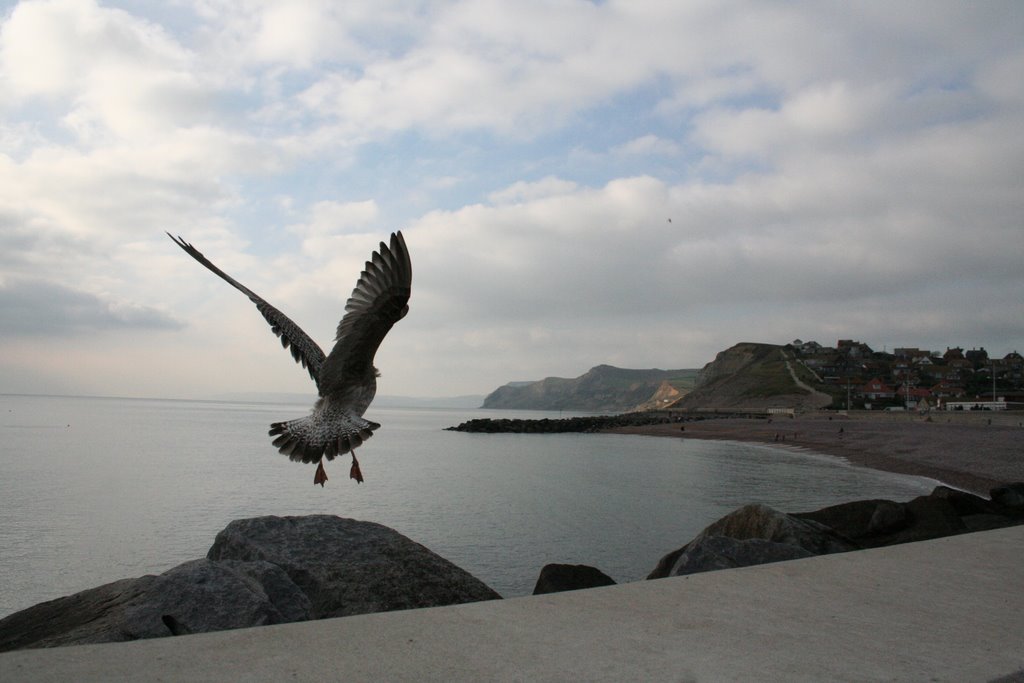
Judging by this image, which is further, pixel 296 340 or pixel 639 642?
pixel 296 340

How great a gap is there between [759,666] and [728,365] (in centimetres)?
16079

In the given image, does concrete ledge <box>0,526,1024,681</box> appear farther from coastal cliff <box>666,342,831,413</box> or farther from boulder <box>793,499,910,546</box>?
coastal cliff <box>666,342,831,413</box>

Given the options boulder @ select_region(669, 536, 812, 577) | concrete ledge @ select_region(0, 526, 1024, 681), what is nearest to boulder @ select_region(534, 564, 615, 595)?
boulder @ select_region(669, 536, 812, 577)

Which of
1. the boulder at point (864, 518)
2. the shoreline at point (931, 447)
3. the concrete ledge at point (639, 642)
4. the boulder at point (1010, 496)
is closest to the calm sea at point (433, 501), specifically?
the shoreline at point (931, 447)

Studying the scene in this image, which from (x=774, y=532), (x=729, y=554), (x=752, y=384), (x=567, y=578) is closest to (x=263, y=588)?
(x=567, y=578)

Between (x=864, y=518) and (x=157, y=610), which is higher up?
(x=157, y=610)

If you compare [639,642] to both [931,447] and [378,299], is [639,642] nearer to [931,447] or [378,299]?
[378,299]

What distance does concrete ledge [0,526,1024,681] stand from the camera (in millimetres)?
Result: 3156

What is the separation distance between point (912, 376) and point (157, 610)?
164 meters

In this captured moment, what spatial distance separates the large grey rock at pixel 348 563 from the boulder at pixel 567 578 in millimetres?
670

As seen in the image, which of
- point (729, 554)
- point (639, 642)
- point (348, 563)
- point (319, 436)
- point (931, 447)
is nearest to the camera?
point (639, 642)

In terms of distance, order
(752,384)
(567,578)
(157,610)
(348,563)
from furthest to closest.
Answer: (752,384) → (567,578) → (348,563) → (157,610)

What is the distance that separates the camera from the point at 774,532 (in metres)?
8.44

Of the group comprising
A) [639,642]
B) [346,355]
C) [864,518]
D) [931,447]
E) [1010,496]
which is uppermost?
[346,355]
